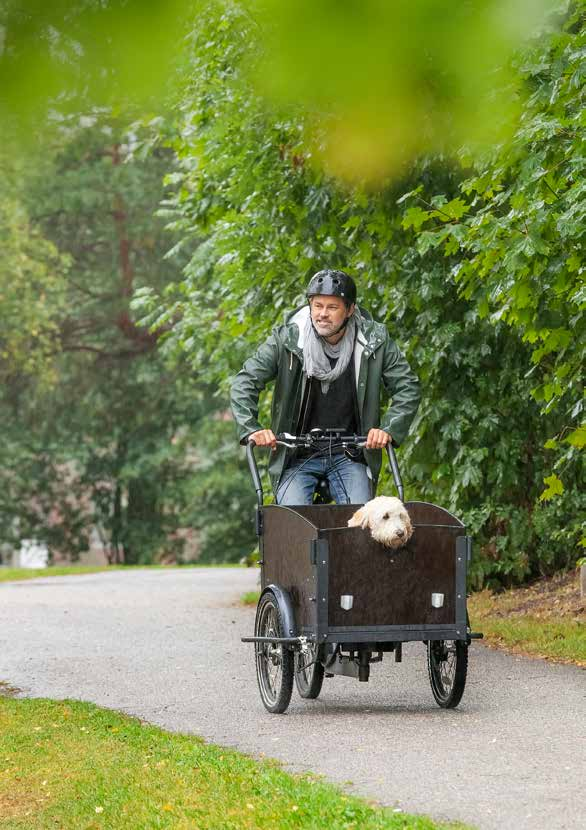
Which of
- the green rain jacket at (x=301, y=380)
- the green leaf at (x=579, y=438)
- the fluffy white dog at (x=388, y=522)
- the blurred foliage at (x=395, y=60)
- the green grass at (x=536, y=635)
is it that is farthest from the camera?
the green grass at (x=536, y=635)

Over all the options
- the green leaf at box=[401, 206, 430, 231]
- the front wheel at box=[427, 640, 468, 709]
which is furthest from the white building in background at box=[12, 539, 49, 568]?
the front wheel at box=[427, 640, 468, 709]

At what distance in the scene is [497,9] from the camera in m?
2.31

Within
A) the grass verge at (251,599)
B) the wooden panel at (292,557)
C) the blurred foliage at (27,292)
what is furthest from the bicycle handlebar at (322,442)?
the blurred foliage at (27,292)

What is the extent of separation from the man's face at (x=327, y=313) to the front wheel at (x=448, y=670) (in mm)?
1583

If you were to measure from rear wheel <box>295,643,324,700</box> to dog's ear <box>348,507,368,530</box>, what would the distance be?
0.63 m

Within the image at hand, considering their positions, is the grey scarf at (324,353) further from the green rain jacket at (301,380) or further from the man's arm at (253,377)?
the man's arm at (253,377)

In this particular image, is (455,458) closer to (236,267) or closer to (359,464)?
(236,267)

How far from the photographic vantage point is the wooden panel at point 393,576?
6.65m

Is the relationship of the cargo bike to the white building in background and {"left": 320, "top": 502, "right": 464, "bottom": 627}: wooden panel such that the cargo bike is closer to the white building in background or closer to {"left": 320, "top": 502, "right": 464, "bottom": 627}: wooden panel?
{"left": 320, "top": 502, "right": 464, "bottom": 627}: wooden panel

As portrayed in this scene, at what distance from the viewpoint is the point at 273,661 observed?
23.4 feet

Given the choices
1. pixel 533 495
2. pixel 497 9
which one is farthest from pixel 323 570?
pixel 533 495

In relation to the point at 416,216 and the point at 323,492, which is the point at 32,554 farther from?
the point at 323,492

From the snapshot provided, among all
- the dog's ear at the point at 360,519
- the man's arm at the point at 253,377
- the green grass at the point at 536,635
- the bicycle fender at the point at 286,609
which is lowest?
the green grass at the point at 536,635

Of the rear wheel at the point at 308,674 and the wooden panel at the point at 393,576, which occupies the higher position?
the wooden panel at the point at 393,576
